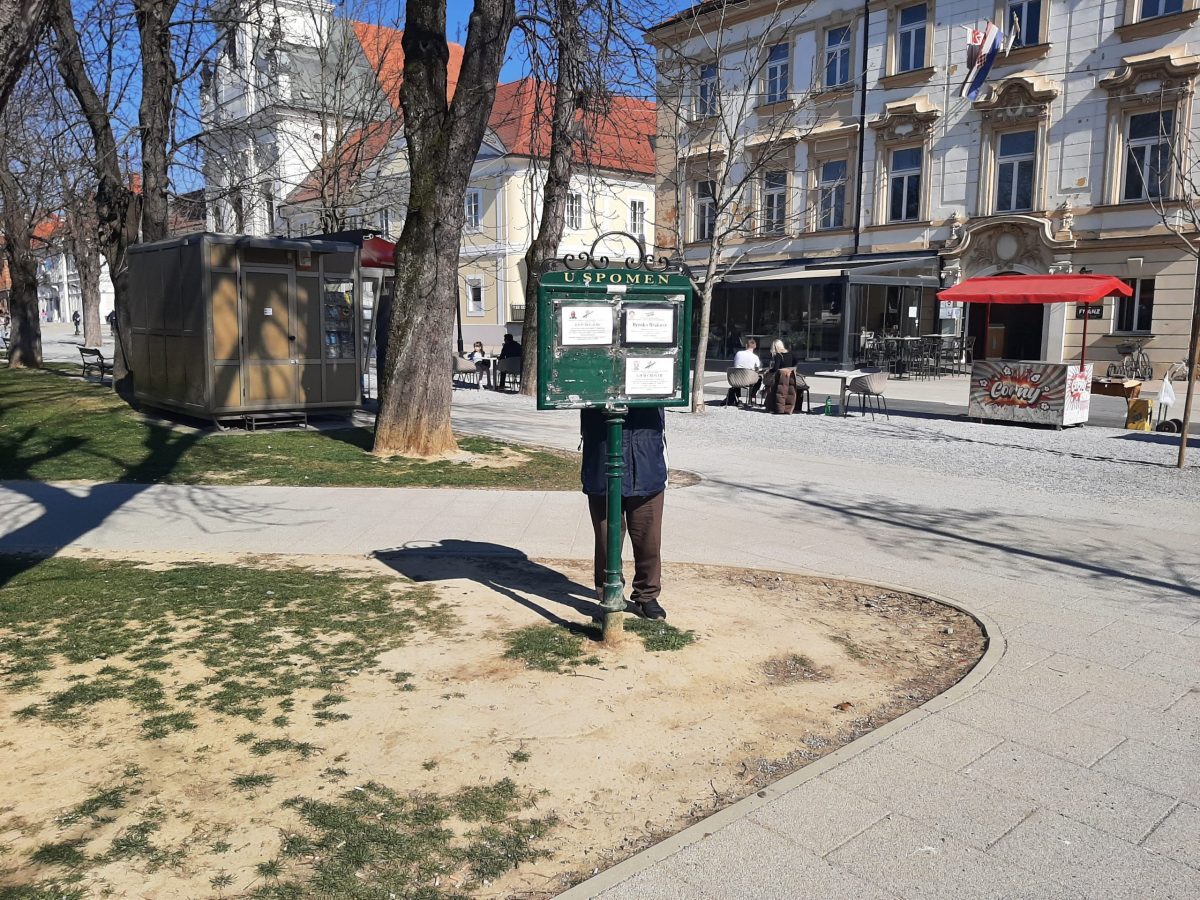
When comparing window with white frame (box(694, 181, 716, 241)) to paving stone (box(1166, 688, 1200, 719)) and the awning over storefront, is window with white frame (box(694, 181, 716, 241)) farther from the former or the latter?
paving stone (box(1166, 688, 1200, 719))

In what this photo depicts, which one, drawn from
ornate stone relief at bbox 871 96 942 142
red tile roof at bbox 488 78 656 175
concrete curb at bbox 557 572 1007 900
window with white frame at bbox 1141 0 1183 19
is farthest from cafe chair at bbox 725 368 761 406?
window with white frame at bbox 1141 0 1183 19

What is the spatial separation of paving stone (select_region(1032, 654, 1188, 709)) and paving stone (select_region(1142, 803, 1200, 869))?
1.04m

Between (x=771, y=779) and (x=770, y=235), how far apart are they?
1260 inches

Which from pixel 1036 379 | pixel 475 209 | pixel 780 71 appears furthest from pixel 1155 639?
pixel 475 209

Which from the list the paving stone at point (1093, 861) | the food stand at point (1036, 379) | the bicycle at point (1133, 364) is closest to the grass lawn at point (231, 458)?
the paving stone at point (1093, 861)

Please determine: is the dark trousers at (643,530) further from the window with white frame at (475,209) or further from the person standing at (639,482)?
the window with white frame at (475,209)

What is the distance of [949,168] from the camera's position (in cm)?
2980

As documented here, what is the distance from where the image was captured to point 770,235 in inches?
1351

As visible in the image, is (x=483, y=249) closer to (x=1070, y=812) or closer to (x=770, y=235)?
(x=770, y=235)

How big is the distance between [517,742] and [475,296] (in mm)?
42909

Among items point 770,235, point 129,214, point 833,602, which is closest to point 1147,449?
point 833,602

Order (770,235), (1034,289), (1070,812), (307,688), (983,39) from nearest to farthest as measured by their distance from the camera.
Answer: (1070,812) → (307,688) → (1034,289) → (983,39) → (770,235)

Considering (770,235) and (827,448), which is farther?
(770,235)

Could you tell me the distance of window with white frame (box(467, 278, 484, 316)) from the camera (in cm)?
4541
